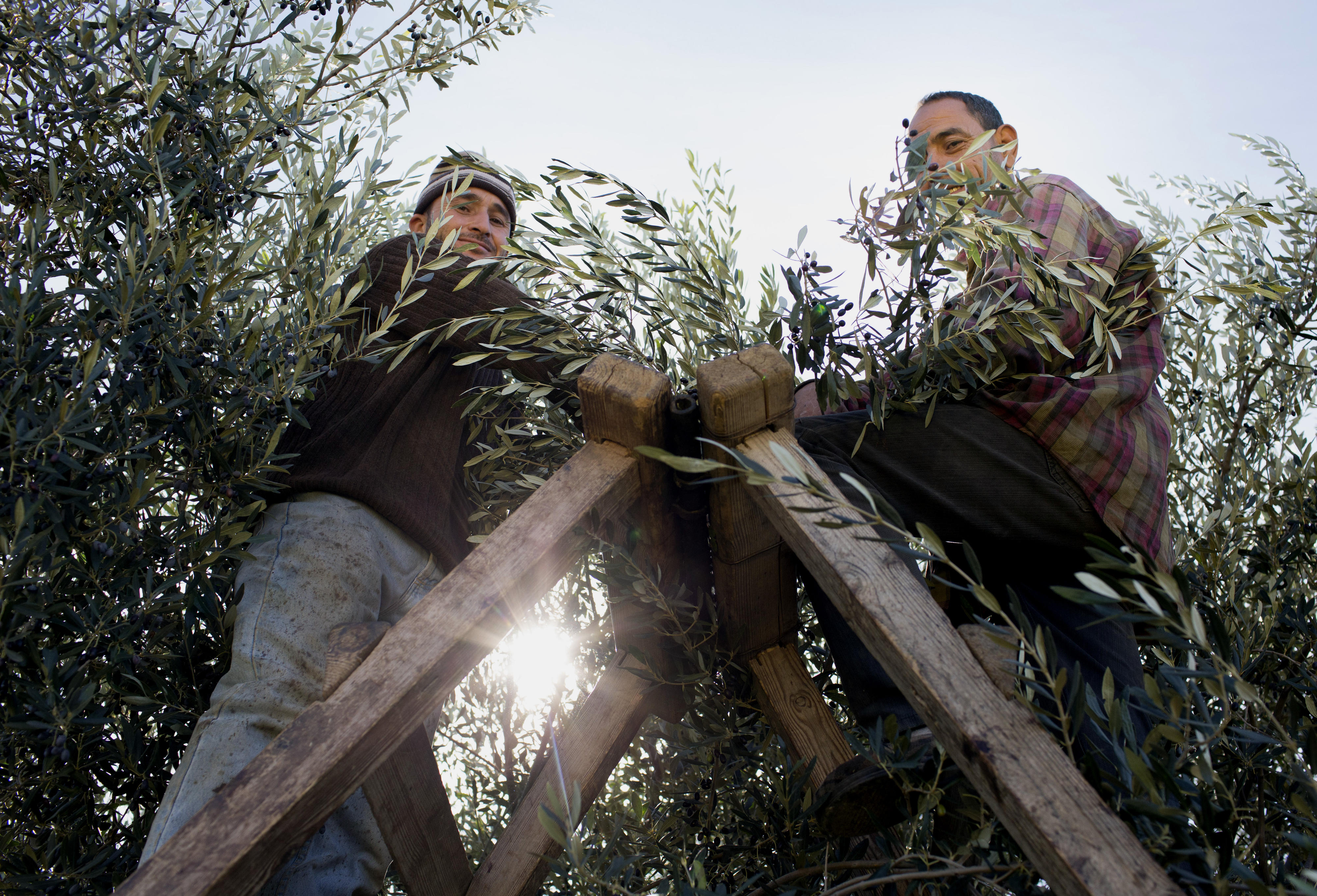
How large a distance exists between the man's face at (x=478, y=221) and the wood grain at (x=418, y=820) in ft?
5.89

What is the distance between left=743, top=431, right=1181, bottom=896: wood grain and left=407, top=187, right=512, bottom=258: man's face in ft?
6.72

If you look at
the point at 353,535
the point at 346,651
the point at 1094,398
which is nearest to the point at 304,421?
the point at 353,535

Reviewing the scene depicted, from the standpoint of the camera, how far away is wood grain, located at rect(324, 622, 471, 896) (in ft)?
7.67

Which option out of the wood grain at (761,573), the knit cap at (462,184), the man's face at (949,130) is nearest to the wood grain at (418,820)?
the wood grain at (761,573)

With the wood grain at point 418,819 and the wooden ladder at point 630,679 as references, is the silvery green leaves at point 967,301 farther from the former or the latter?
the wood grain at point 418,819

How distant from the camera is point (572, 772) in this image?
9.45 feet

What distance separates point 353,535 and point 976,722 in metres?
1.77

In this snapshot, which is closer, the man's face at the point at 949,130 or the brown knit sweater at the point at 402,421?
the brown knit sweater at the point at 402,421

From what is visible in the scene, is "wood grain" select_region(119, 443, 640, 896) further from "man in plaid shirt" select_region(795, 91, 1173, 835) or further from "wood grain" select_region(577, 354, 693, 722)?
"man in plaid shirt" select_region(795, 91, 1173, 835)

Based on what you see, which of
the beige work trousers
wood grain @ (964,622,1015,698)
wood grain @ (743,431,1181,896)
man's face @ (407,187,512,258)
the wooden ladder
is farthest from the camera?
man's face @ (407,187,512,258)

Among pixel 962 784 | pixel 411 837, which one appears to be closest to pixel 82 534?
pixel 411 837

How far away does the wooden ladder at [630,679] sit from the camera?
1494mm

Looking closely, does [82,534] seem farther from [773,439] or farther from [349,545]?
[773,439]

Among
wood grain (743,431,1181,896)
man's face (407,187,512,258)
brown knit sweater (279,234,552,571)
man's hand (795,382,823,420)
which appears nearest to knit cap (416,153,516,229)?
man's face (407,187,512,258)
